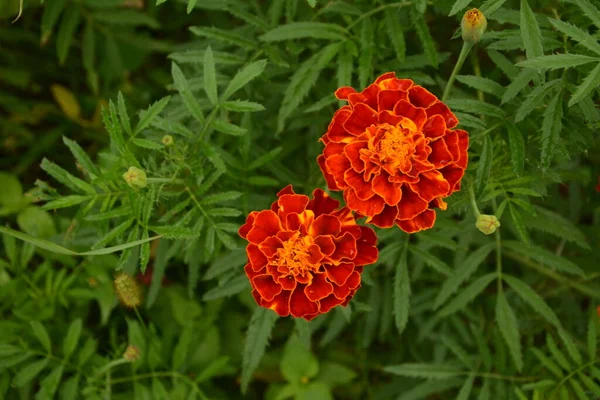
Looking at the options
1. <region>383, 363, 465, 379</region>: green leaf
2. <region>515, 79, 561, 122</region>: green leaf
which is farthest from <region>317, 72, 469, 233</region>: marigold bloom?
<region>383, 363, 465, 379</region>: green leaf

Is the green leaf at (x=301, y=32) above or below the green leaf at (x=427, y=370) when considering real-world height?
above

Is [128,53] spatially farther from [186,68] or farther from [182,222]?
[182,222]

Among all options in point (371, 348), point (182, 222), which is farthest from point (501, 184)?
point (371, 348)

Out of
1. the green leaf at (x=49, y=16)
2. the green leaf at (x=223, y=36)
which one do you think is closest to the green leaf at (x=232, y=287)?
the green leaf at (x=223, y=36)

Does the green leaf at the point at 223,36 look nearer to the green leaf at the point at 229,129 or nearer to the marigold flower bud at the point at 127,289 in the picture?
the green leaf at the point at 229,129

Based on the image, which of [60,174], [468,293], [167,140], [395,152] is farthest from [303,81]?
[468,293]

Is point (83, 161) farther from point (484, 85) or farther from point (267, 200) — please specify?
point (484, 85)
